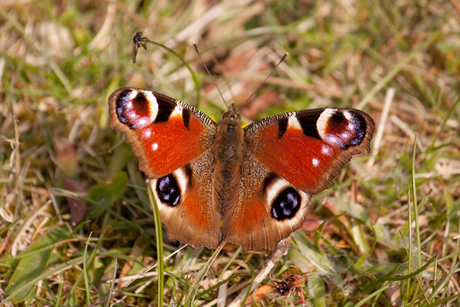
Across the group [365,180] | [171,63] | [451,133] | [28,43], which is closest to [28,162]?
[28,43]

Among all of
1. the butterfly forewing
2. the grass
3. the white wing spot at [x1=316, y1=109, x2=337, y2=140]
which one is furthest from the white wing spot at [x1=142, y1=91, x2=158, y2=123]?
the white wing spot at [x1=316, y1=109, x2=337, y2=140]

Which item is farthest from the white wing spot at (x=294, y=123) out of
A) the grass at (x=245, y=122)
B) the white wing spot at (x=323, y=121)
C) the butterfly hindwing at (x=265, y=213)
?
the grass at (x=245, y=122)

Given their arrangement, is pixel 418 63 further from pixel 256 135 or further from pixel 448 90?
pixel 256 135

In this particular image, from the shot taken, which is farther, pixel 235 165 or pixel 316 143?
pixel 235 165

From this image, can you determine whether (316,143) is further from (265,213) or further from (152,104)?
(152,104)

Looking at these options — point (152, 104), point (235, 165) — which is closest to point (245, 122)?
point (235, 165)

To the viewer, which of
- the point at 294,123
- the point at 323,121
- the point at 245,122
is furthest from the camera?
the point at 245,122

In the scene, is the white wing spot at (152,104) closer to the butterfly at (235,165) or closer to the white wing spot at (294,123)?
the butterfly at (235,165)
